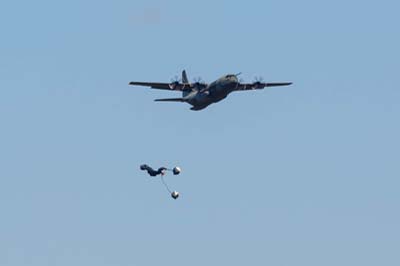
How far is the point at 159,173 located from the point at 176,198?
600cm

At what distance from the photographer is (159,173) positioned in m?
178

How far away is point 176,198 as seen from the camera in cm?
17500
